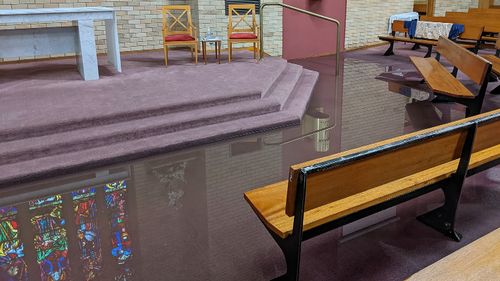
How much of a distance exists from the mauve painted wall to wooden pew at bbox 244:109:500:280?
5970 millimetres

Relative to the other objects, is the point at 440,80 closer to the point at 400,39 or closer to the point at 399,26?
the point at 400,39

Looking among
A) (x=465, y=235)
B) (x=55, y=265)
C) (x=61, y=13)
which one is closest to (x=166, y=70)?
(x=61, y=13)

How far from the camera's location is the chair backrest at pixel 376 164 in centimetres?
181

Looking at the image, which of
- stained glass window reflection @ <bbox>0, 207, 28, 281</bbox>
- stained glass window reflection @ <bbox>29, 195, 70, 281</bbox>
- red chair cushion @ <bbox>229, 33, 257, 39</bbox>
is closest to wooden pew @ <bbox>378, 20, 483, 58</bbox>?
red chair cushion @ <bbox>229, 33, 257, 39</bbox>

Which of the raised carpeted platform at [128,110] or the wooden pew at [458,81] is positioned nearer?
the raised carpeted platform at [128,110]

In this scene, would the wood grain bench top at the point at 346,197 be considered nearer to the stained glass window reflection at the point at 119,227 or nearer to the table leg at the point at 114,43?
the stained glass window reflection at the point at 119,227

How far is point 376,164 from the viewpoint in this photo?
6.55ft

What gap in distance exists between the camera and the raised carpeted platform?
136 inches

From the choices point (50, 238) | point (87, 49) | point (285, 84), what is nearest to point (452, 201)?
point (50, 238)

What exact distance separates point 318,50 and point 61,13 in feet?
17.1

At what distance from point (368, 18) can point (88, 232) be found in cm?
831

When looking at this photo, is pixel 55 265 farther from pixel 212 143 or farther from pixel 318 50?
pixel 318 50

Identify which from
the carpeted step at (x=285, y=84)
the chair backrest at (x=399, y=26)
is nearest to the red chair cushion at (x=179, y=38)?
the carpeted step at (x=285, y=84)

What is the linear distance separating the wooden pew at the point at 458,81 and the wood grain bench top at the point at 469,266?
2.85m
